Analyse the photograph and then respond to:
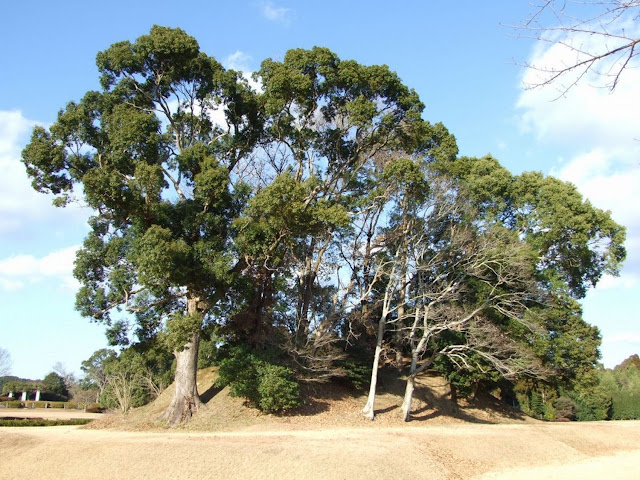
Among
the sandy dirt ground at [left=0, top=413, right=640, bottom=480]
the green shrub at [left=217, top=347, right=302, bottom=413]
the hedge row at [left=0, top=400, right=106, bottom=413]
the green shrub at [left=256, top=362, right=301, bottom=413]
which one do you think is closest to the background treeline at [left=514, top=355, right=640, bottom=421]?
the sandy dirt ground at [left=0, top=413, right=640, bottom=480]

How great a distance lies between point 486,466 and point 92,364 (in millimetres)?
29957

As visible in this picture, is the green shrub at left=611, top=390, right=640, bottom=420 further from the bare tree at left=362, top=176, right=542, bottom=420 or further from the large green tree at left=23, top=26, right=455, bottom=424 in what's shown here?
the large green tree at left=23, top=26, right=455, bottom=424

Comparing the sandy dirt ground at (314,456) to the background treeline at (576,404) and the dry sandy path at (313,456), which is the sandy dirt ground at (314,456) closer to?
the dry sandy path at (313,456)

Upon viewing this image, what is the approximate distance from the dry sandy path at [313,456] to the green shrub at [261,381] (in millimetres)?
2391

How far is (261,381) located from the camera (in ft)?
65.6

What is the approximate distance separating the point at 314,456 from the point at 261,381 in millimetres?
7200

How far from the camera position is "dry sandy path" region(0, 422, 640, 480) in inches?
478

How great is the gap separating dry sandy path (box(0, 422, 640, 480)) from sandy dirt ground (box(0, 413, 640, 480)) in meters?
0.03

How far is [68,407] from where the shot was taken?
146 feet

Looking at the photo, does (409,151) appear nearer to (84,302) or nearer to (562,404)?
(84,302)

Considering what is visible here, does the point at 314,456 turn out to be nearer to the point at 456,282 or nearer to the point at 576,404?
the point at 456,282

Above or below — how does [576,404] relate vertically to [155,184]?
below

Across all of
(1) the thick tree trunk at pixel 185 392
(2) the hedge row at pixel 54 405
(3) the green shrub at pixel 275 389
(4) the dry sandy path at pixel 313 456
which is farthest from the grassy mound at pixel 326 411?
(2) the hedge row at pixel 54 405

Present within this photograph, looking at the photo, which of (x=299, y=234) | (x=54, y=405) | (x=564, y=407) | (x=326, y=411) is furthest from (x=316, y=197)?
(x=54, y=405)
